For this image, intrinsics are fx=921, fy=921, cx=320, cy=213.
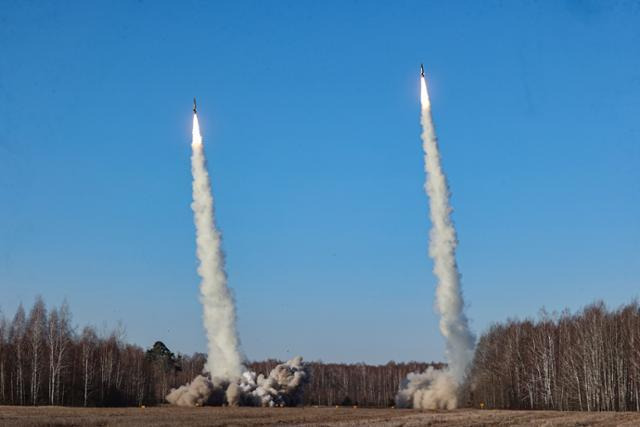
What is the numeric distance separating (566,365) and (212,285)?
3031 cm

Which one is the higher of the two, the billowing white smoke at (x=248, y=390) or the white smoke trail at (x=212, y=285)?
the white smoke trail at (x=212, y=285)

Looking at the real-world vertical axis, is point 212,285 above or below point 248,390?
above

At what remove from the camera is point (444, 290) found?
2827 inches

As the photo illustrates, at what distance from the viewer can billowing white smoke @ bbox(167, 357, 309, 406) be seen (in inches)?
3086

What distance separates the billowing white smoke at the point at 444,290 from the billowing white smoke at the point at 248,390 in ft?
41.3

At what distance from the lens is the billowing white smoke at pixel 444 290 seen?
68.3 metres

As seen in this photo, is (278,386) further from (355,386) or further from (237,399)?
(355,386)

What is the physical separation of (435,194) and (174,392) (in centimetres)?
3053

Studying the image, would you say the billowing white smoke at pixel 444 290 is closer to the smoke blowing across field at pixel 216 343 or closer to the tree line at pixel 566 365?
the tree line at pixel 566 365

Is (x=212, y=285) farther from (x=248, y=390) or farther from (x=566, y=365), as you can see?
(x=566, y=365)

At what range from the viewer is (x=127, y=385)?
93062mm

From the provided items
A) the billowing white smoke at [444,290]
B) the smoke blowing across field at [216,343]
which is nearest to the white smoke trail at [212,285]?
the smoke blowing across field at [216,343]

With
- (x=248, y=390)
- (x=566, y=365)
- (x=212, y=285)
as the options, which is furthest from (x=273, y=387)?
(x=566, y=365)

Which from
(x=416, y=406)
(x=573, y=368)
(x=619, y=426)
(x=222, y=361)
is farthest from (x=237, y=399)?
(x=619, y=426)
